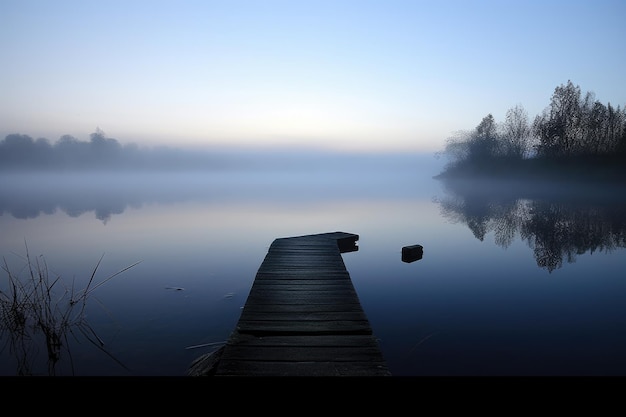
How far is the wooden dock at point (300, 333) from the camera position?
4.26 metres

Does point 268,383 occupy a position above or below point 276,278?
above

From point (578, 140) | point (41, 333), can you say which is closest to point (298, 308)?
point (41, 333)

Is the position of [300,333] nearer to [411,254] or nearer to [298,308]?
[298,308]

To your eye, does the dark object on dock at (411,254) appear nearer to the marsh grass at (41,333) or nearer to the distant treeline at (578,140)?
the marsh grass at (41,333)

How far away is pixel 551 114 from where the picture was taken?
59.2m

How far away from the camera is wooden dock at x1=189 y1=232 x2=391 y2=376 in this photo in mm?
4262

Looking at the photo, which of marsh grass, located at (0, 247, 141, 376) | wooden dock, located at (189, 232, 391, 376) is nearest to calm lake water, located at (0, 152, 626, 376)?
marsh grass, located at (0, 247, 141, 376)

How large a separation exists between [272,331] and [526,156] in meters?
85.2

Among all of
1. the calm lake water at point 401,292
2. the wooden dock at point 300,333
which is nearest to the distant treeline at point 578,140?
the calm lake water at point 401,292

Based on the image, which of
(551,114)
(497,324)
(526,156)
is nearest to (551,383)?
(497,324)

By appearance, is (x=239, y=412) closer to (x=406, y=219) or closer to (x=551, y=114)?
(x=406, y=219)

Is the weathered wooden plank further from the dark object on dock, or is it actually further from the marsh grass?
the dark object on dock

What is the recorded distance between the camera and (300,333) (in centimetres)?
535

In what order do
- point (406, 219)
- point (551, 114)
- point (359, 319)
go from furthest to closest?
point (551, 114)
point (406, 219)
point (359, 319)
